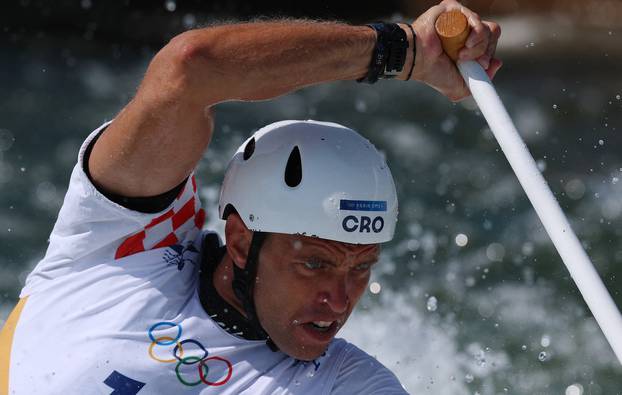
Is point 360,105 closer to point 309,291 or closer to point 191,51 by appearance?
point 309,291

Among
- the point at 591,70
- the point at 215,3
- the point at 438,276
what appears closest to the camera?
the point at 438,276

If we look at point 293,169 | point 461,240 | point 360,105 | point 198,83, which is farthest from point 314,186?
point 360,105

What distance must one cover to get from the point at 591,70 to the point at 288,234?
7.66 metres

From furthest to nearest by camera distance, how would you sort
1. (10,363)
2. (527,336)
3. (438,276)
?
1. (438,276)
2. (527,336)
3. (10,363)

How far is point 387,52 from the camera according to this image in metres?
3.70

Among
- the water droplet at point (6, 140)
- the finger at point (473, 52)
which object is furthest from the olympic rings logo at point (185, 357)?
the water droplet at point (6, 140)

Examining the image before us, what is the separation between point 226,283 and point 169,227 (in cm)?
32

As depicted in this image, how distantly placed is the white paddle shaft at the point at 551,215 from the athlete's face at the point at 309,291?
2.46ft

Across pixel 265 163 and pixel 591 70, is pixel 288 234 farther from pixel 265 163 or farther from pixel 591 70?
pixel 591 70

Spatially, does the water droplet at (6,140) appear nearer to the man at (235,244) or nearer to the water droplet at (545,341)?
the water droplet at (545,341)

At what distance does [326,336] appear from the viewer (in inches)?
149

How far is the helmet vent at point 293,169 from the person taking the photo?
387cm

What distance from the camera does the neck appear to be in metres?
3.99

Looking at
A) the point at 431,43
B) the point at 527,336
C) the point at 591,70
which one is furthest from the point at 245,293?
the point at 591,70
